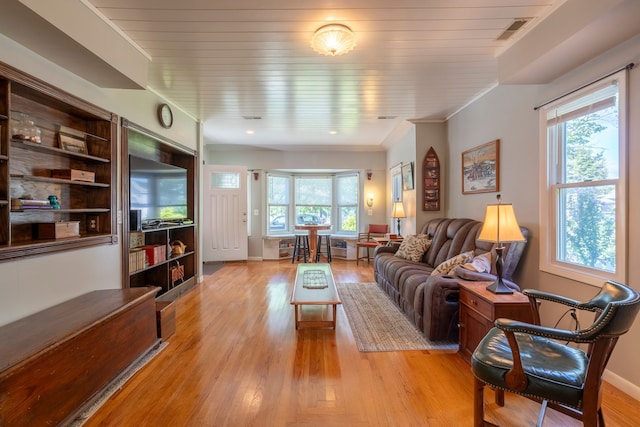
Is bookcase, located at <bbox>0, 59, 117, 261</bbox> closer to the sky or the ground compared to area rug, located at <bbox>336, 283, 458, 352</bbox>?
closer to the sky

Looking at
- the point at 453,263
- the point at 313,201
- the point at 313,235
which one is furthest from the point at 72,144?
the point at 313,201

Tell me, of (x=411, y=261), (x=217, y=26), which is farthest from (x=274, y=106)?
(x=411, y=261)

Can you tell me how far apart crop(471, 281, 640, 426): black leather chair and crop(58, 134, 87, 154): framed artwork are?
3.14 m

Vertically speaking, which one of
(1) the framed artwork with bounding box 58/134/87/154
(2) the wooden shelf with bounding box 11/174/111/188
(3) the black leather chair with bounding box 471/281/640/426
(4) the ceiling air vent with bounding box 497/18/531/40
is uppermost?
(4) the ceiling air vent with bounding box 497/18/531/40

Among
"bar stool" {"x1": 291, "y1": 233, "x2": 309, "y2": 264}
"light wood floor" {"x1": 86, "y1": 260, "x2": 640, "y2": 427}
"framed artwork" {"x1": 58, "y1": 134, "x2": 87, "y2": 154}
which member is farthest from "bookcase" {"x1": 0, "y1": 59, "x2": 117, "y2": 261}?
"bar stool" {"x1": 291, "y1": 233, "x2": 309, "y2": 264}

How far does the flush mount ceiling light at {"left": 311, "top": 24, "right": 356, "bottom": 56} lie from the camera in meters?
2.08

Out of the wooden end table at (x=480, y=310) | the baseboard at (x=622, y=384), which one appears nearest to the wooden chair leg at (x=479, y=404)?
the wooden end table at (x=480, y=310)

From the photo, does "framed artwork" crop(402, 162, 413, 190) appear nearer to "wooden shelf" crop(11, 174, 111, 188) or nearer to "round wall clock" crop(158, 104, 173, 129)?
"round wall clock" crop(158, 104, 173, 129)

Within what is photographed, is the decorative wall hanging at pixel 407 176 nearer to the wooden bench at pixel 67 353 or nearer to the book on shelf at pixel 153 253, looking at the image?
the book on shelf at pixel 153 253

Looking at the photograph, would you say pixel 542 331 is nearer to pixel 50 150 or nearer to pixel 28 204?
pixel 28 204

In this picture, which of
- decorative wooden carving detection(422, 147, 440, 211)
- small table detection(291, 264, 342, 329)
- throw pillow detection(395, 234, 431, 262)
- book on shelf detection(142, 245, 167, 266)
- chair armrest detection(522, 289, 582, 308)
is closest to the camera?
chair armrest detection(522, 289, 582, 308)

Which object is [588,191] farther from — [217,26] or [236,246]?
[236,246]

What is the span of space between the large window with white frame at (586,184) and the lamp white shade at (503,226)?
0.52m

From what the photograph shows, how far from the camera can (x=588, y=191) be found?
7.14ft
